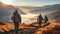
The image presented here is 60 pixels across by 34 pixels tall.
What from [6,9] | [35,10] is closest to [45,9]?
[35,10]

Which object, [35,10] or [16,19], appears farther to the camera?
[35,10]

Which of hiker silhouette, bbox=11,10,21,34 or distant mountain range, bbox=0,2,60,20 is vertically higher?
distant mountain range, bbox=0,2,60,20

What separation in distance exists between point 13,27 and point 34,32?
69 centimetres

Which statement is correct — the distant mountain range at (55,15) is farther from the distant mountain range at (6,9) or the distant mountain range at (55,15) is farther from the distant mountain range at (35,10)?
the distant mountain range at (6,9)

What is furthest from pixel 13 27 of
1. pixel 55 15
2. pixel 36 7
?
pixel 55 15

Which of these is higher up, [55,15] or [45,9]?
[45,9]

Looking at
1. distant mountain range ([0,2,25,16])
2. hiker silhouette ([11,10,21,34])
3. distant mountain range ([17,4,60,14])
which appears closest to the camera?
hiker silhouette ([11,10,21,34])

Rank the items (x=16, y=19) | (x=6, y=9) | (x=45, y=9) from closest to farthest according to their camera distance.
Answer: (x=16, y=19) < (x=6, y=9) < (x=45, y=9)

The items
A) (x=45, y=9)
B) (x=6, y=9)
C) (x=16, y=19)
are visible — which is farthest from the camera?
(x=45, y=9)

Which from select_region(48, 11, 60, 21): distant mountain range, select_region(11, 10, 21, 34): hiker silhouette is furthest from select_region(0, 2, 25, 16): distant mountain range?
select_region(48, 11, 60, 21): distant mountain range

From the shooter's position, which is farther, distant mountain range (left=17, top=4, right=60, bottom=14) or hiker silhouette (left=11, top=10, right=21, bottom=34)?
distant mountain range (left=17, top=4, right=60, bottom=14)

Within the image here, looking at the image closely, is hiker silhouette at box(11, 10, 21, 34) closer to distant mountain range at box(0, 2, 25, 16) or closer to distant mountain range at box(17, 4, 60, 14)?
distant mountain range at box(0, 2, 25, 16)

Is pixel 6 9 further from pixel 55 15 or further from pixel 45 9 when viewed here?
pixel 55 15

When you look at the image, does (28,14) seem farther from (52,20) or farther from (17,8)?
(52,20)
